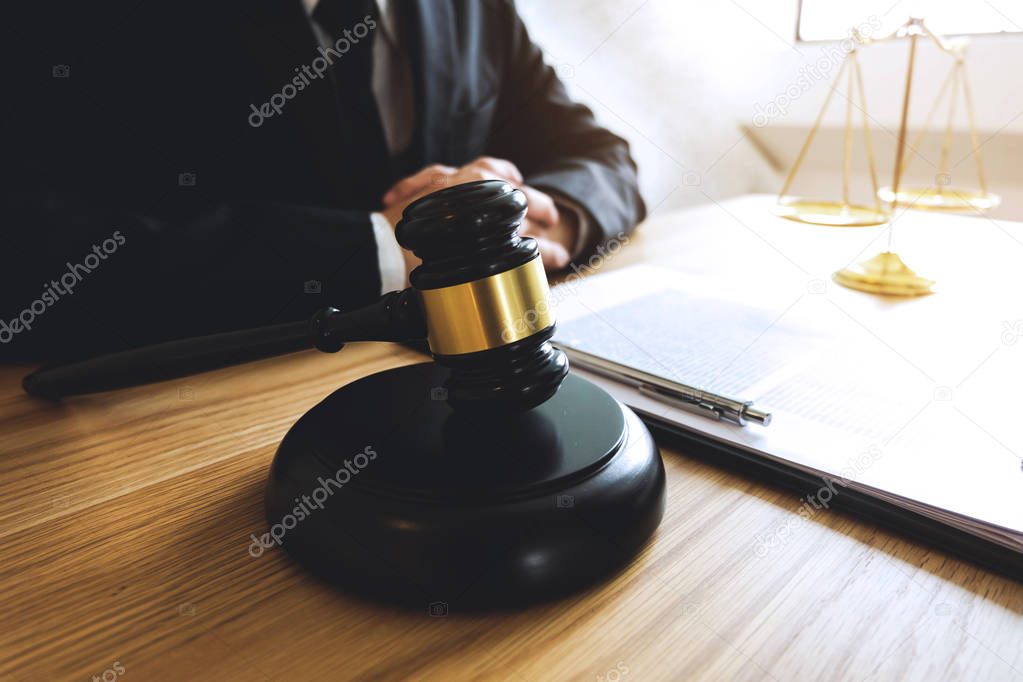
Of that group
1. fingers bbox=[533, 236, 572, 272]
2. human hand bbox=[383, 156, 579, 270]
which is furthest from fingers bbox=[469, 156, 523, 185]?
fingers bbox=[533, 236, 572, 272]

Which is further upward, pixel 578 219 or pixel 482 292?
pixel 482 292

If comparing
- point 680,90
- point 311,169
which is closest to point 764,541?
point 311,169

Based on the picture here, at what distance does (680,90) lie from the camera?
7.61ft

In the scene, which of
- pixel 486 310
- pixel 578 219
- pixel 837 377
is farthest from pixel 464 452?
pixel 578 219

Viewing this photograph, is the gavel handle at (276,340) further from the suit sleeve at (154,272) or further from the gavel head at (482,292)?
the suit sleeve at (154,272)

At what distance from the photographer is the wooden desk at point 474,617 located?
0.35 meters

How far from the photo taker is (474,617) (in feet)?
1.24

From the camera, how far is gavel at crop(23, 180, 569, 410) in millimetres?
415

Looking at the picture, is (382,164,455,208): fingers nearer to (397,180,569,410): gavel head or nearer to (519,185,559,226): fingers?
(519,185,559,226): fingers

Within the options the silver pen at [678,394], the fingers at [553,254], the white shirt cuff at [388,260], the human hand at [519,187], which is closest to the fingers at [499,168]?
the human hand at [519,187]

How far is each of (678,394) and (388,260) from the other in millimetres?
445

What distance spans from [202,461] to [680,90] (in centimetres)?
215

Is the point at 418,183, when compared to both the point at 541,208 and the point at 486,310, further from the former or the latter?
the point at 486,310

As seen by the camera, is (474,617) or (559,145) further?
(559,145)
